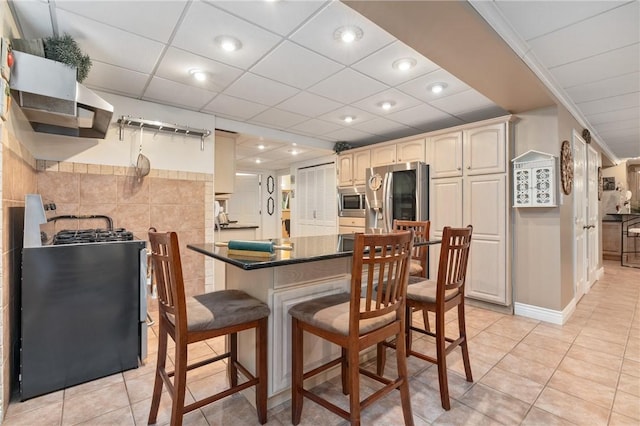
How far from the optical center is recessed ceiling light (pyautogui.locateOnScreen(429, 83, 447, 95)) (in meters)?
2.80

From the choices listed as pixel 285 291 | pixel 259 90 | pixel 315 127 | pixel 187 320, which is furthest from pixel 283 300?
pixel 315 127

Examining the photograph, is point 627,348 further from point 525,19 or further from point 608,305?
point 525,19

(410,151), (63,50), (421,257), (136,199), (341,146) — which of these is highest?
(341,146)

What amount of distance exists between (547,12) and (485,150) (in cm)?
175

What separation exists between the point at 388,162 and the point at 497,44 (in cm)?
246

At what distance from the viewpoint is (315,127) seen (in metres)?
4.24

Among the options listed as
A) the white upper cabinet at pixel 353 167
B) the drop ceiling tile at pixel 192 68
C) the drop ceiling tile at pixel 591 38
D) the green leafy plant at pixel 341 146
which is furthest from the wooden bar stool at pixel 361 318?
the green leafy plant at pixel 341 146

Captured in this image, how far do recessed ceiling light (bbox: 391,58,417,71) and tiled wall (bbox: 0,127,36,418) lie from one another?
251 centimetres

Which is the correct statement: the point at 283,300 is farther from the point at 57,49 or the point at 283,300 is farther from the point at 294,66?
the point at 57,49

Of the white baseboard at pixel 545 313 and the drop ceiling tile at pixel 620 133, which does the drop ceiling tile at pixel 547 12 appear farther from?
the drop ceiling tile at pixel 620 133

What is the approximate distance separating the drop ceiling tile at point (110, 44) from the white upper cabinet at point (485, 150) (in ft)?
10.5

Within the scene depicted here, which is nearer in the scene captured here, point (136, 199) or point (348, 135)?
point (136, 199)

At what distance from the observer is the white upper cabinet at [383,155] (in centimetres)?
434

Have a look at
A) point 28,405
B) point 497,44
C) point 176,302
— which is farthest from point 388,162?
point 28,405
